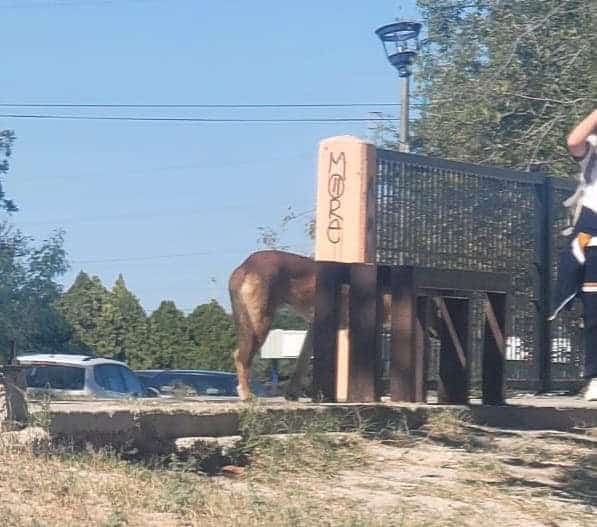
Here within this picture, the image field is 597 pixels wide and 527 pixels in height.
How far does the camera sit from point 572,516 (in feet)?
19.2

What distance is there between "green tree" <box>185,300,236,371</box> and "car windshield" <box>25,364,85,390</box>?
15108 millimetres

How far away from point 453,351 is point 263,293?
4.99 ft

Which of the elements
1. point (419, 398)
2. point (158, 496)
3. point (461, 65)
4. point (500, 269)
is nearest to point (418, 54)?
point (461, 65)

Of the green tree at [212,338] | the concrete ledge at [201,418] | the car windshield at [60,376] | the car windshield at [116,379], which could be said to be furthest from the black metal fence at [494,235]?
the green tree at [212,338]

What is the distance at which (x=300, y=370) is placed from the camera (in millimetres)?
9125

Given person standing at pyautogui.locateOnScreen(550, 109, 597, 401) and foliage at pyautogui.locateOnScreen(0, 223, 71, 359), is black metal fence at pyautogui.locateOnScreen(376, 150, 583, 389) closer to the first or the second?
person standing at pyautogui.locateOnScreen(550, 109, 597, 401)

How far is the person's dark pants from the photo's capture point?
437cm

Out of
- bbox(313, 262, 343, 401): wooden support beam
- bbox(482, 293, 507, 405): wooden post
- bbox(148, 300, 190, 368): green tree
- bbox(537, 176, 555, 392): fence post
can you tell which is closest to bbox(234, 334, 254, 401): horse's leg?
bbox(313, 262, 343, 401): wooden support beam

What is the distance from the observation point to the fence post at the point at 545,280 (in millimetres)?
10625

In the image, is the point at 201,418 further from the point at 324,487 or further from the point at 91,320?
the point at 91,320

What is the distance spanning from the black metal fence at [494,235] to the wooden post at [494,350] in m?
0.65

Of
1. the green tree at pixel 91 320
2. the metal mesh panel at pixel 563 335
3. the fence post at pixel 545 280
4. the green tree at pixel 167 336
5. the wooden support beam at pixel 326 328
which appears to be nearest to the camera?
the wooden support beam at pixel 326 328

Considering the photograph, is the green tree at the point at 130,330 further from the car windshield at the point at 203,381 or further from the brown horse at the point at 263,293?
the brown horse at the point at 263,293

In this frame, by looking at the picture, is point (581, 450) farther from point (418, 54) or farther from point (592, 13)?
point (418, 54)
